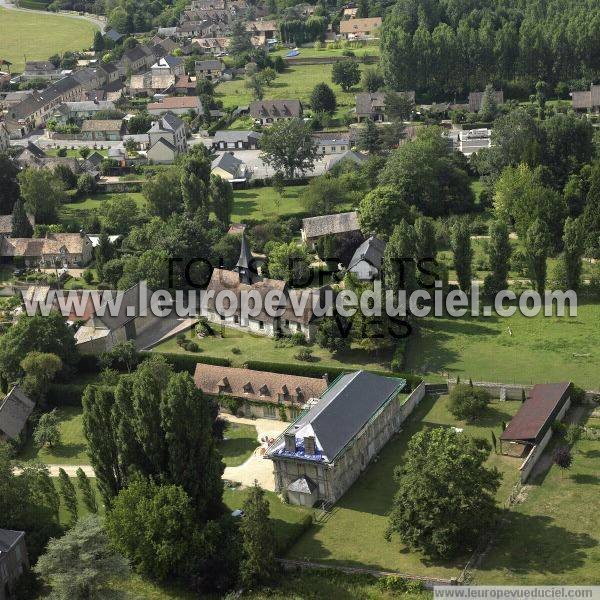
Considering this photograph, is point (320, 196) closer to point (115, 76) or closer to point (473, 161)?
point (473, 161)

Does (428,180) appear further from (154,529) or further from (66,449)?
(154,529)

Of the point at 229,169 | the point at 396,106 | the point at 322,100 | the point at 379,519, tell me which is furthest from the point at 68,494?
→ the point at 322,100

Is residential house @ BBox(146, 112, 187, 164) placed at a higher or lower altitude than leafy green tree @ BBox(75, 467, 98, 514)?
higher

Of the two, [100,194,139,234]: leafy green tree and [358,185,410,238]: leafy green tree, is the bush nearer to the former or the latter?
[358,185,410,238]: leafy green tree

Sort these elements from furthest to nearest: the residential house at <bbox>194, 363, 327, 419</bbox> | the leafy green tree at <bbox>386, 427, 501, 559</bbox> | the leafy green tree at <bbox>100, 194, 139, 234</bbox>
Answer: the leafy green tree at <bbox>100, 194, 139, 234</bbox>
the residential house at <bbox>194, 363, 327, 419</bbox>
the leafy green tree at <bbox>386, 427, 501, 559</bbox>

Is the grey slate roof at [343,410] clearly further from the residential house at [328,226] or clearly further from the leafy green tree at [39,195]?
the leafy green tree at [39,195]

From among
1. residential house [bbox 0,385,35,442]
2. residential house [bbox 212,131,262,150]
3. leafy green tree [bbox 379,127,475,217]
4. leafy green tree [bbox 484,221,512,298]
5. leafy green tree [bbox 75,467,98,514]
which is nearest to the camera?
leafy green tree [bbox 75,467,98,514]

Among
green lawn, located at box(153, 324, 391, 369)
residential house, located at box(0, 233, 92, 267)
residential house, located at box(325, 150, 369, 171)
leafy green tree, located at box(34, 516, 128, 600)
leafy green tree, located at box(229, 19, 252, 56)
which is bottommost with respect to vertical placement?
leafy green tree, located at box(34, 516, 128, 600)

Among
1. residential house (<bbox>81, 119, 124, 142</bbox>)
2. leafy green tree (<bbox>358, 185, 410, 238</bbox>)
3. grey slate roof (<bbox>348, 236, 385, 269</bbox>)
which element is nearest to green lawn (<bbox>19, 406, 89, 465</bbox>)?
grey slate roof (<bbox>348, 236, 385, 269</bbox>)
